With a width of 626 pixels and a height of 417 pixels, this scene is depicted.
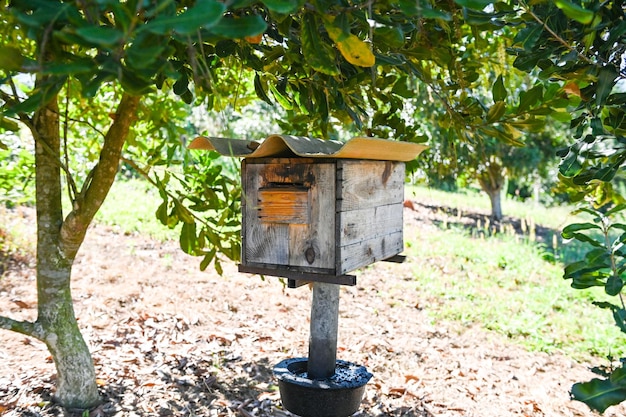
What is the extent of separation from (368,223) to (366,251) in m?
0.11

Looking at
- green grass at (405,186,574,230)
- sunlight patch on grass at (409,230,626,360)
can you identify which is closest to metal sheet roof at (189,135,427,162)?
sunlight patch on grass at (409,230,626,360)

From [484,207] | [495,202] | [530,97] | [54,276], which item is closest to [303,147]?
[530,97]

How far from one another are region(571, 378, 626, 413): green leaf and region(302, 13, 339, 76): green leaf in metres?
0.81

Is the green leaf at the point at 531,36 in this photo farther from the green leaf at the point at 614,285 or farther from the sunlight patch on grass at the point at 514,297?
the sunlight patch on grass at the point at 514,297

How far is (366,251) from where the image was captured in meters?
2.20

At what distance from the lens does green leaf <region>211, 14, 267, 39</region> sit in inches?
32.3

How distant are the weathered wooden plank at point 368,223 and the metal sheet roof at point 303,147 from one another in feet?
0.70

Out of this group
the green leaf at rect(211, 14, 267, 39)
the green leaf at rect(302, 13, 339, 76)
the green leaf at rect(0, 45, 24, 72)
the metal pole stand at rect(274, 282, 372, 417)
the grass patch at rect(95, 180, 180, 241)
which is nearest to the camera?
the green leaf at rect(211, 14, 267, 39)

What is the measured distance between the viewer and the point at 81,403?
8.78 feet

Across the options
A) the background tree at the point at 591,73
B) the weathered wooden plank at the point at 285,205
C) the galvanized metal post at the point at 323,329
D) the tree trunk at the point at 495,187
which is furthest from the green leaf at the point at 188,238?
the tree trunk at the point at 495,187

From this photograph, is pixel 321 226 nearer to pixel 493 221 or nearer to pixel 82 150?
pixel 82 150

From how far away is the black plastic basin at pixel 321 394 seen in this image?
248cm

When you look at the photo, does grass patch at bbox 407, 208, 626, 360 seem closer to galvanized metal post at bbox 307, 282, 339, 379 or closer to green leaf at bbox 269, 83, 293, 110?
galvanized metal post at bbox 307, 282, 339, 379

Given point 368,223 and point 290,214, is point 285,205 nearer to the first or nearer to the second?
point 290,214
